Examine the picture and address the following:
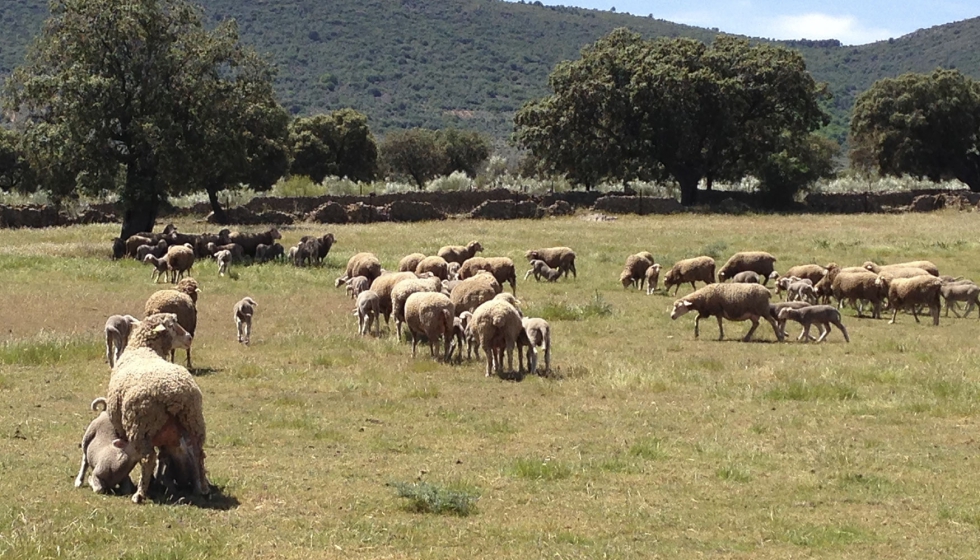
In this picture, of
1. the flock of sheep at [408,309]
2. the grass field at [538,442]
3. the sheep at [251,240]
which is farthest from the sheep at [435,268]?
the sheep at [251,240]

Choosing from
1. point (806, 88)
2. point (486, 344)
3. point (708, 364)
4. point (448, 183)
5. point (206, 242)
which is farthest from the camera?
point (448, 183)

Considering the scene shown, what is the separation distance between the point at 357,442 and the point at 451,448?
999mm

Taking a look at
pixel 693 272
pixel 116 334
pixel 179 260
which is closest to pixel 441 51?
pixel 179 260

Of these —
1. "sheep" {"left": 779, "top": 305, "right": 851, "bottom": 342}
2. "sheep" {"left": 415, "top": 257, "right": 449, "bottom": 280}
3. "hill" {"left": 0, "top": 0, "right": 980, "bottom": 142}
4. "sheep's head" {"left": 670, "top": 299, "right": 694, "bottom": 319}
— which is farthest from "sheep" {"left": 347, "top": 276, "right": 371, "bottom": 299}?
"hill" {"left": 0, "top": 0, "right": 980, "bottom": 142}

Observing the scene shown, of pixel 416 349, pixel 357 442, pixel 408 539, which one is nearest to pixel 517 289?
pixel 416 349

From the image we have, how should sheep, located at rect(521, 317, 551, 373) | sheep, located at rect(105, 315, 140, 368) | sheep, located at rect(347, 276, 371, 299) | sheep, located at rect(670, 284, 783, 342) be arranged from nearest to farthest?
sheep, located at rect(105, 315, 140, 368) → sheep, located at rect(521, 317, 551, 373) → sheep, located at rect(670, 284, 783, 342) → sheep, located at rect(347, 276, 371, 299)

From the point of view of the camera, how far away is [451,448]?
11438mm

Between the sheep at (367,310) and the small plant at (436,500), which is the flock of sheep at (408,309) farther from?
the small plant at (436,500)

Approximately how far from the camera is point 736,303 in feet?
65.2

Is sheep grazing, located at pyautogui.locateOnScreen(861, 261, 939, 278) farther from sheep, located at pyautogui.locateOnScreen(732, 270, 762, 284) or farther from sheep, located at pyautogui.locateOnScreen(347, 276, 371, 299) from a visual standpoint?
sheep, located at pyautogui.locateOnScreen(347, 276, 371, 299)

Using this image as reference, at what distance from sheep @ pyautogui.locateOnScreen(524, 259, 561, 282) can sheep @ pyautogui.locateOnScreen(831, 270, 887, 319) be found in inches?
303

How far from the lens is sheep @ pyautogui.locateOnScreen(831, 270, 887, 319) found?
23312 mm

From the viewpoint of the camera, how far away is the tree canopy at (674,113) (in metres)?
57.0

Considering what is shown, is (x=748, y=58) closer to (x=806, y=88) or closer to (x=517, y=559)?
(x=806, y=88)
